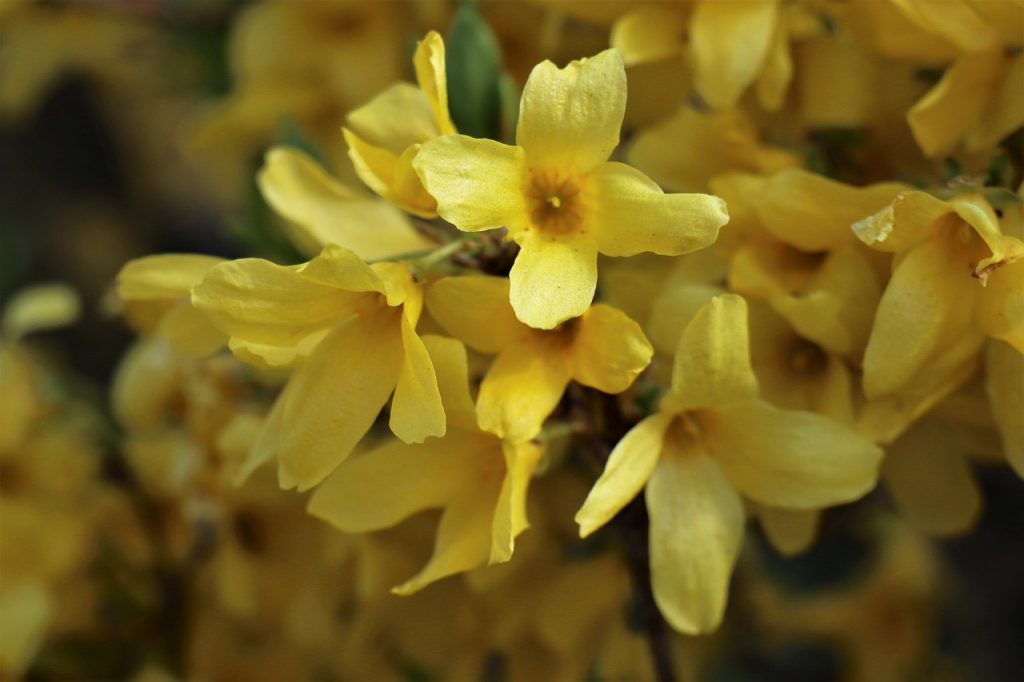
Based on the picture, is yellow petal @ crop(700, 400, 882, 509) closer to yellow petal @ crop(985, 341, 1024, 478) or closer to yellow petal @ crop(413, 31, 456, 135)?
yellow petal @ crop(985, 341, 1024, 478)

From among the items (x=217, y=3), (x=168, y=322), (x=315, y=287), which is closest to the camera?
(x=315, y=287)

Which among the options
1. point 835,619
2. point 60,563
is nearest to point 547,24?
point 60,563

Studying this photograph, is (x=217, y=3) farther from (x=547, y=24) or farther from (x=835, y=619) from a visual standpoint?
(x=835, y=619)

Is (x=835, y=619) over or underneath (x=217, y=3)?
underneath

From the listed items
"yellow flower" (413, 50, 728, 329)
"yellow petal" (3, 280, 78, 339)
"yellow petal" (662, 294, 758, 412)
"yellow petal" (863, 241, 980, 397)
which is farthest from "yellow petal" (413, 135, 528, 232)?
"yellow petal" (3, 280, 78, 339)

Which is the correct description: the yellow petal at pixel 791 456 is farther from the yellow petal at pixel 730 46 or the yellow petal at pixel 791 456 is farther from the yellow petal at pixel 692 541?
the yellow petal at pixel 730 46

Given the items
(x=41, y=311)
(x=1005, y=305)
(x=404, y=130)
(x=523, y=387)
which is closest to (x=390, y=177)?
(x=404, y=130)
